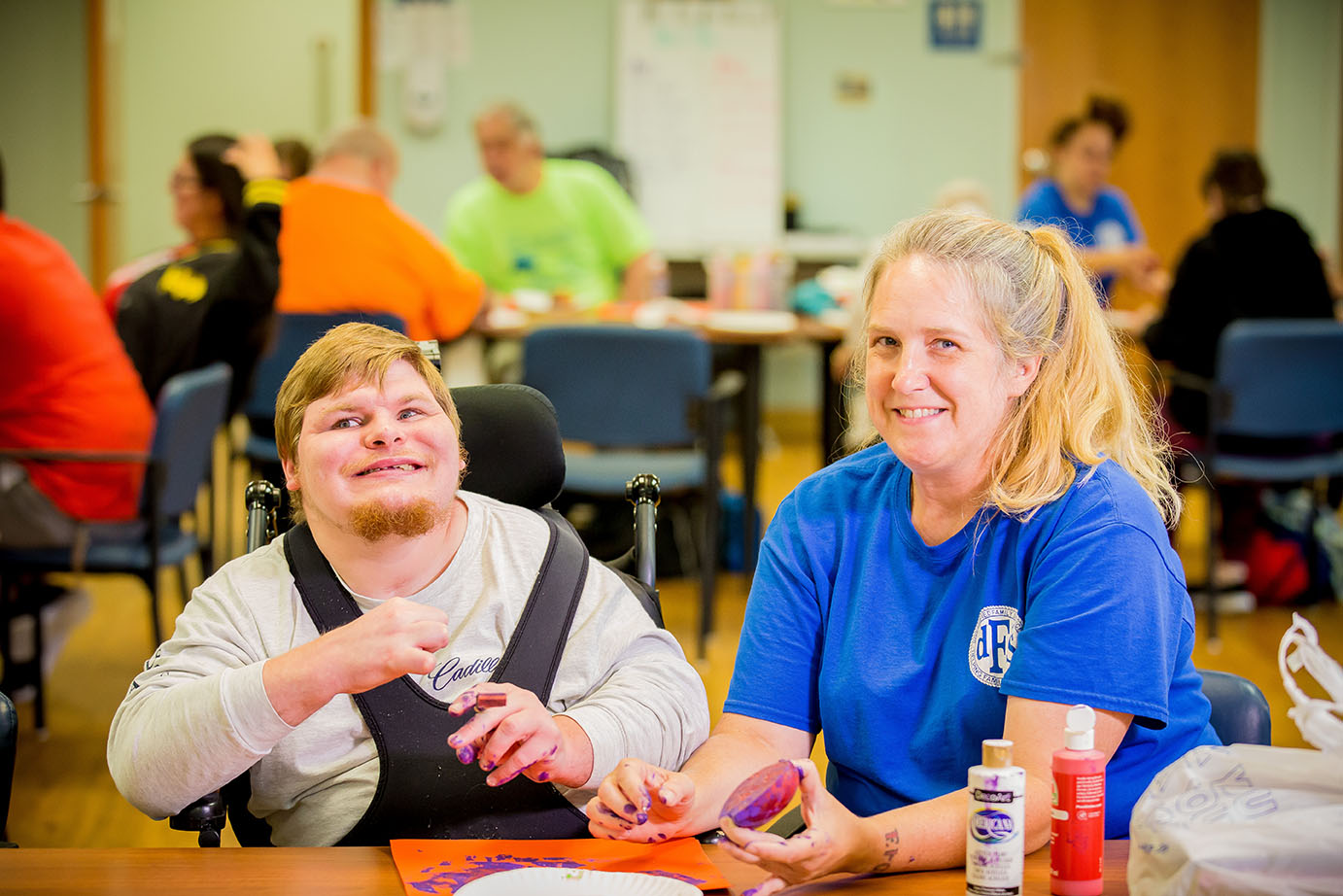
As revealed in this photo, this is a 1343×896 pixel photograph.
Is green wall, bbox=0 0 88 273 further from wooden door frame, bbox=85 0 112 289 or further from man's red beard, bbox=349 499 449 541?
man's red beard, bbox=349 499 449 541

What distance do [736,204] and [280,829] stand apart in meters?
6.28

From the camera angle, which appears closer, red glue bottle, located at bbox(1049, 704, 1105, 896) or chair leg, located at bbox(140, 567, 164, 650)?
red glue bottle, located at bbox(1049, 704, 1105, 896)

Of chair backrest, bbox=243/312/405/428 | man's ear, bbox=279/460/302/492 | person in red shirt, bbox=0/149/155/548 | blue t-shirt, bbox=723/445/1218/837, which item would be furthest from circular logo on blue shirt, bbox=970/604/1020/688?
chair backrest, bbox=243/312/405/428

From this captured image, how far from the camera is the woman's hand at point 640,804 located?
3.86 feet

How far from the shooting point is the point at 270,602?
1382mm

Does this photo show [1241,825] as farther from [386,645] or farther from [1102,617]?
[386,645]

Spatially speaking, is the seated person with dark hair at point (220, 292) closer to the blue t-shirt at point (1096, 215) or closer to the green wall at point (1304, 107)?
the blue t-shirt at point (1096, 215)

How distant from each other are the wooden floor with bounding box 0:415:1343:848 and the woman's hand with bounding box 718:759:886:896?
161 centimetres

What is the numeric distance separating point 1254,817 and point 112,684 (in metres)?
3.14

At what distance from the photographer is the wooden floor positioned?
8.50ft

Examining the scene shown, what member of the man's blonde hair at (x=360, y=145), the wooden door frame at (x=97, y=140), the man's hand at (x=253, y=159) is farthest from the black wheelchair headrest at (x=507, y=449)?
the wooden door frame at (x=97, y=140)

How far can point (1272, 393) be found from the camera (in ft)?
12.4

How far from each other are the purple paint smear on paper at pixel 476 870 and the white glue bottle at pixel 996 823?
0.78 feet

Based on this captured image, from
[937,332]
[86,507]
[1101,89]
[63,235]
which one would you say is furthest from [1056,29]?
[937,332]
